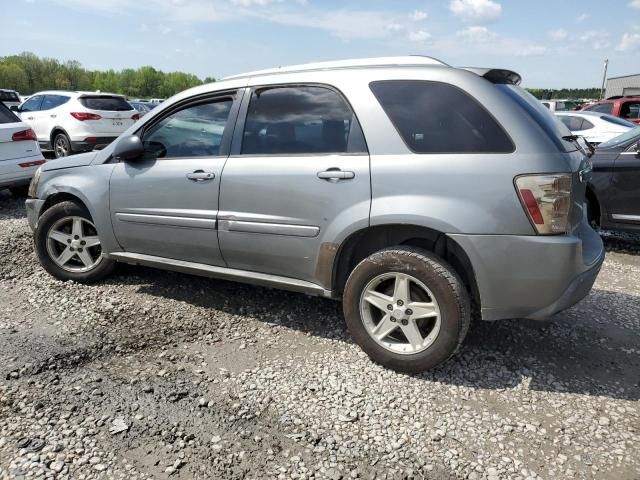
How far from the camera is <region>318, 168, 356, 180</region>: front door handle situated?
3.00 meters

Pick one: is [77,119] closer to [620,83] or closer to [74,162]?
[74,162]

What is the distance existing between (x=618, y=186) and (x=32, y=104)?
42.5 ft

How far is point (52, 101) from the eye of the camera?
1200 centimetres

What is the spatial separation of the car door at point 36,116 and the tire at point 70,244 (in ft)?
28.7

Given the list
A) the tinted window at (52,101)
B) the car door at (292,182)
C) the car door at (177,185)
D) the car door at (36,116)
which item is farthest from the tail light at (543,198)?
the car door at (36,116)

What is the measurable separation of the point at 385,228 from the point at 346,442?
49.2 inches

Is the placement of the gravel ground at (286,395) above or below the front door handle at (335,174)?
below

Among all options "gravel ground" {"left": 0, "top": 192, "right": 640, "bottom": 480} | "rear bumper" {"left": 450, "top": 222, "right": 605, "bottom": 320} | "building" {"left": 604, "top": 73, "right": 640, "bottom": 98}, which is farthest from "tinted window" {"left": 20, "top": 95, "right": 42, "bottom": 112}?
"building" {"left": 604, "top": 73, "right": 640, "bottom": 98}

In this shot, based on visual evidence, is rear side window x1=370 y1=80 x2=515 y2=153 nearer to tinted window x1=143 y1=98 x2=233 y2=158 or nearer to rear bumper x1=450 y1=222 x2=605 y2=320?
rear bumper x1=450 y1=222 x2=605 y2=320

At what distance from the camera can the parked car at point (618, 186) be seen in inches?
222

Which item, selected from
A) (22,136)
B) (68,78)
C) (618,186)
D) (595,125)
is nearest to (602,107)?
(595,125)

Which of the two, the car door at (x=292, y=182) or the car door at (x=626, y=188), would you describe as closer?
the car door at (x=292, y=182)

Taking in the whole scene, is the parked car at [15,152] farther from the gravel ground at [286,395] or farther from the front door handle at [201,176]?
the front door handle at [201,176]

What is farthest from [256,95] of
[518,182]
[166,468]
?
[166,468]
